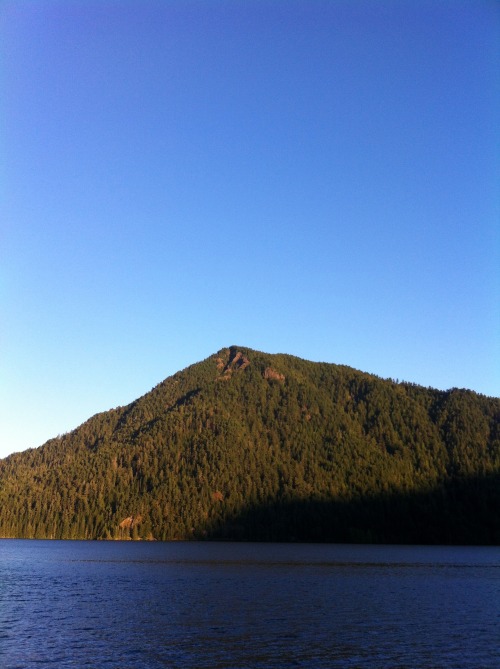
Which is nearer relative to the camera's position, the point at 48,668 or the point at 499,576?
the point at 48,668

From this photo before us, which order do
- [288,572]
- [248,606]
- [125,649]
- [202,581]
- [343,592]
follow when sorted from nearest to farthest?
[125,649] → [248,606] → [343,592] → [202,581] → [288,572]

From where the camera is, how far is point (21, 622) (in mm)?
62656

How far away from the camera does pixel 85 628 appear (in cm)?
5950

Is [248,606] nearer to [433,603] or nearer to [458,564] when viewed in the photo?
[433,603]

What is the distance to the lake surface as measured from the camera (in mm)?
48031

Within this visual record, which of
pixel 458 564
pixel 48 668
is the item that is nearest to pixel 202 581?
pixel 48 668

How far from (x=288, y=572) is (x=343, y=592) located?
109 feet

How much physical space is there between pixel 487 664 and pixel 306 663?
1255cm

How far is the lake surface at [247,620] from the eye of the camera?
158 feet

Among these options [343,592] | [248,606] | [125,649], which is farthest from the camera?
[343,592]

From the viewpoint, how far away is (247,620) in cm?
6309

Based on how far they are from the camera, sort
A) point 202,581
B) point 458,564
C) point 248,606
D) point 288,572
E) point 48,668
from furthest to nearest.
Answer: point 458,564, point 288,572, point 202,581, point 248,606, point 48,668

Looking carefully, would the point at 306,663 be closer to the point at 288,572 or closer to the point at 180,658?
the point at 180,658

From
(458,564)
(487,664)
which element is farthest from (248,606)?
(458,564)
